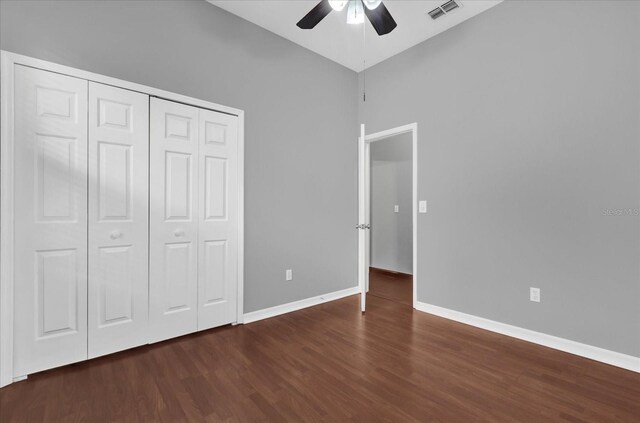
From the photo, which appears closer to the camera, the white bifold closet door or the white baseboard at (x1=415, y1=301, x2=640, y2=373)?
the white baseboard at (x1=415, y1=301, x2=640, y2=373)

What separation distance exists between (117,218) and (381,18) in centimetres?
264

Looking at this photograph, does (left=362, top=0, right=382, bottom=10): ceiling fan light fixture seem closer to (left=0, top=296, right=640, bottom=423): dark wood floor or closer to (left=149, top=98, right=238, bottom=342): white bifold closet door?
(left=149, top=98, right=238, bottom=342): white bifold closet door

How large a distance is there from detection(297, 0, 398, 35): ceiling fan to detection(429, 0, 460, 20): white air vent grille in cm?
85

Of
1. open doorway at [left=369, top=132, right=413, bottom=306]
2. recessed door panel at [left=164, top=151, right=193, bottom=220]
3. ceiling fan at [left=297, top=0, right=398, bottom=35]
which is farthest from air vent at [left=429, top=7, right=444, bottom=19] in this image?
recessed door panel at [left=164, top=151, right=193, bottom=220]

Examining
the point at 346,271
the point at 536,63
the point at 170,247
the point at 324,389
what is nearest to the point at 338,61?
the point at 536,63

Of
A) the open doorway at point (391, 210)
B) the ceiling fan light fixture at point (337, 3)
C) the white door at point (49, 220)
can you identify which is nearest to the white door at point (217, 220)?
the white door at point (49, 220)

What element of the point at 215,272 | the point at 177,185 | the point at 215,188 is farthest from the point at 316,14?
the point at 215,272

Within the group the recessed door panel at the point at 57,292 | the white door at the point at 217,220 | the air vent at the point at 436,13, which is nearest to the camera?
the recessed door panel at the point at 57,292

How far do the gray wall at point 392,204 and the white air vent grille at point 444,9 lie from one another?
7.60ft

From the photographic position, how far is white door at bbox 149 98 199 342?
8.04 ft

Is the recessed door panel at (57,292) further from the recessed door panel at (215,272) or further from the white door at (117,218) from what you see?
the recessed door panel at (215,272)

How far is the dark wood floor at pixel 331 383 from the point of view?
1.63m

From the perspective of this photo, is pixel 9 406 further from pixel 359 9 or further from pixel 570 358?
pixel 570 358

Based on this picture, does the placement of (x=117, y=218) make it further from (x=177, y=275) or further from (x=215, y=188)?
(x=215, y=188)
